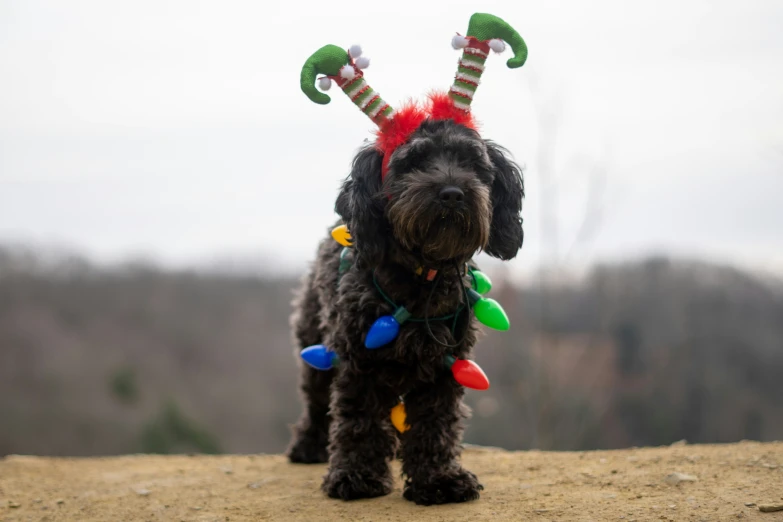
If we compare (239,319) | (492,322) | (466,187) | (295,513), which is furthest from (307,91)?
(239,319)

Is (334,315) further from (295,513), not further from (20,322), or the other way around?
(20,322)

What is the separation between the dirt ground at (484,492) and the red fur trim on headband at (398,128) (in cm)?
207

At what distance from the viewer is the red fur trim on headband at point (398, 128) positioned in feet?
15.9

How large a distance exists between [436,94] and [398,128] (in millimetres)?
365

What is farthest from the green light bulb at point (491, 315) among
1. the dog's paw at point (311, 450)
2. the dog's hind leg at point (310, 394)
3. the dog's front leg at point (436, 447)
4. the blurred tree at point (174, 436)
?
the blurred tree at point (174, 436)

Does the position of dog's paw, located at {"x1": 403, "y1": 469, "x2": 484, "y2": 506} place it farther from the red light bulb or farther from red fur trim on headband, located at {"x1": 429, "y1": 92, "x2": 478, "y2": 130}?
red fur trim on headband, located at {"x1": 429, "y1": 92, "x2": 478, "y2": 130}

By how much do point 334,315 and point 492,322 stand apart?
1.05 metres

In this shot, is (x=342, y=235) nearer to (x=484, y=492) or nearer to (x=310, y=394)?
(x=310, y=394)

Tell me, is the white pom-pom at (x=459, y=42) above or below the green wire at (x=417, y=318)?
above

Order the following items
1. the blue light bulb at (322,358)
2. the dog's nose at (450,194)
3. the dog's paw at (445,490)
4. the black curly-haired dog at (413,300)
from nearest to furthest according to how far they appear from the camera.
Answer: the dog's nose at (450,194), the black curly-haired dog at (413,300), the dog's paw at (445,490), the blue light bulb at (322,358)

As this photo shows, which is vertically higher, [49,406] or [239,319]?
[239,319]

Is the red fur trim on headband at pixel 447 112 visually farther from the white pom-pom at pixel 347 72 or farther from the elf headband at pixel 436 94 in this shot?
the white pom-pom at pixel 347 72

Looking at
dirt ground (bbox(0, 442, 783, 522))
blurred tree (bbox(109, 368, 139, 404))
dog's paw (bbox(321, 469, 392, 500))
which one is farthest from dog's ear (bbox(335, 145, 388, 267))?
blurred tree (bbox(109, 368, 139, 404))

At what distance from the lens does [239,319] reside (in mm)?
47844
